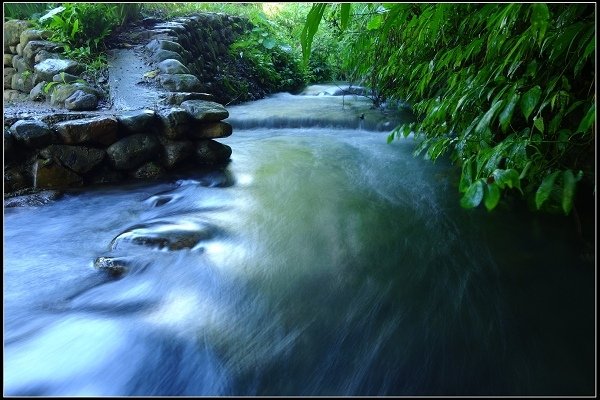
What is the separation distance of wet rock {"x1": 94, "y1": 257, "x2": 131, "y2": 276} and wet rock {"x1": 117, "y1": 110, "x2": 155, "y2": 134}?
1.66 meters

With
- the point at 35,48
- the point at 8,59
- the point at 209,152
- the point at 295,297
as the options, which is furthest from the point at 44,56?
the point at 295,297

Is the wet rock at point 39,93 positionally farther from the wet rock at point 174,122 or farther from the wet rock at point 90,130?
the wet rock at point 174,122

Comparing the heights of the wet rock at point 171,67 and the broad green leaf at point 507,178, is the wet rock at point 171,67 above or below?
above

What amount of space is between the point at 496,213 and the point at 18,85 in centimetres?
592

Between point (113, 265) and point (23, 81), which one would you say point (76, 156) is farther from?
point (23, 81)

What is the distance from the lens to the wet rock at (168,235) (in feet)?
8.74

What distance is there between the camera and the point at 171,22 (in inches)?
289

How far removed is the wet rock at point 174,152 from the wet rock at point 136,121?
232 mm

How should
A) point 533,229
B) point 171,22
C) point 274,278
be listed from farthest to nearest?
point 171,22
point 533,229
point 274,278

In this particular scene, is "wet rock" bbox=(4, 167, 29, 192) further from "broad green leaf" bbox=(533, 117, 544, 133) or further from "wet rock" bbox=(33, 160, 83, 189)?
"broad green leaf" bbox=(533, 117, 544, 133)

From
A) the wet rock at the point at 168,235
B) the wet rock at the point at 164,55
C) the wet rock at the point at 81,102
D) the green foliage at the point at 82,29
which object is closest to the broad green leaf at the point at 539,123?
the wet rock at the point at 168,235

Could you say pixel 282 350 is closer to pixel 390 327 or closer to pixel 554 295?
pixel 390 327

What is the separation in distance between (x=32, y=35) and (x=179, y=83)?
87.9 inches

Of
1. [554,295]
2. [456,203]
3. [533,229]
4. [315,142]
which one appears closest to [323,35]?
[315,142]
